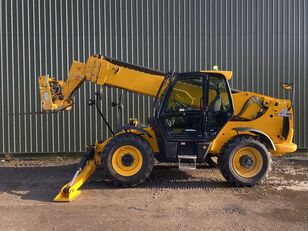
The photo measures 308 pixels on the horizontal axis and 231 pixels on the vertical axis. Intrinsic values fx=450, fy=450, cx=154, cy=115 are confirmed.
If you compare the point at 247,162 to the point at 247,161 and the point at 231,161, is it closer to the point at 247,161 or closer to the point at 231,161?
the point at 247,161

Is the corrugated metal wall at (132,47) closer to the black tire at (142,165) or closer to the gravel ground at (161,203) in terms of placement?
the gravel ground at (161,203)

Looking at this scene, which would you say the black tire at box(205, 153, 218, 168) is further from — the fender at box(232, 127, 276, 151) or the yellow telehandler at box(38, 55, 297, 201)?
the fender at box(232, 127, 276, 151)

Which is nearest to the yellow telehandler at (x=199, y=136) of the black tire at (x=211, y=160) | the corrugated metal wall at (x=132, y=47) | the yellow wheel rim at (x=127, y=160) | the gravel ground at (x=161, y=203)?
the yellow wheel rim at (x=127, y=160)

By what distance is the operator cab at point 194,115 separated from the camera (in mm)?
9047

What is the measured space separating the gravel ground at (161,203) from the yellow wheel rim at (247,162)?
0.36 m

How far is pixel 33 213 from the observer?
7.25m

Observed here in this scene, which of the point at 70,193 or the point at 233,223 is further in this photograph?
the point at 70,193

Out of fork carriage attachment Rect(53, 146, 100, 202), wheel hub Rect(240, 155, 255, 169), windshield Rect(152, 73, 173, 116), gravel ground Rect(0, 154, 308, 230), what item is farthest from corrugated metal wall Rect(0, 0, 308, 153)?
wheel hub Rect(240, 155, 255, 169)

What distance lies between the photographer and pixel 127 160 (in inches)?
352

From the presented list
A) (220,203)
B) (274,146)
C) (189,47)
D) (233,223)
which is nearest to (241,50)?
(189,47)

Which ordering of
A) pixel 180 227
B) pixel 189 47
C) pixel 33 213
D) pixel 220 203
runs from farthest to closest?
1. pixel 189 47
2. pixel 220 203
3. pixel 33 213
4. pixel 180 227

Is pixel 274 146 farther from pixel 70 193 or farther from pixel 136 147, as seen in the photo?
pixel 70 193

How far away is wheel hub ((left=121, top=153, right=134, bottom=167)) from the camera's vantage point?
29.3 ft

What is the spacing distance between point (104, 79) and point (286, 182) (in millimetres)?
4436
